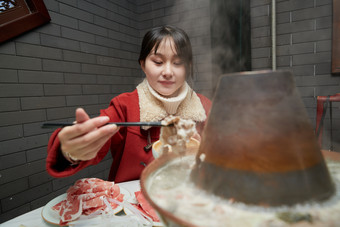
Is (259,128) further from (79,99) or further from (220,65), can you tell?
(79,99)

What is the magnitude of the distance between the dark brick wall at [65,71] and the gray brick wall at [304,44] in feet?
3.26

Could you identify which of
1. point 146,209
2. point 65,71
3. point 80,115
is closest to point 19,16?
point 65,71

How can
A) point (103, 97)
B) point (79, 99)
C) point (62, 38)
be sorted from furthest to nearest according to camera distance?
point (103, 97)
point (79, 99)
point (62, 38)

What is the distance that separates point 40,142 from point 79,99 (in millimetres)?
904

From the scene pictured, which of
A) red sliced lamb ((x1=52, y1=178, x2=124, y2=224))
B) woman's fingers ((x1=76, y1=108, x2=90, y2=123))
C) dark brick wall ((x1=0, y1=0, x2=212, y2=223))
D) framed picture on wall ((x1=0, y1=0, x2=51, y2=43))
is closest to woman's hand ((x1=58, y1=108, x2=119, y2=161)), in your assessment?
woman's fingers ((x1=76, y1=108, x2=90, y2=123))

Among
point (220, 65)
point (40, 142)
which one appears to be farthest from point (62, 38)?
point (220, 65)

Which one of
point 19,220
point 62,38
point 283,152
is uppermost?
point 62,38

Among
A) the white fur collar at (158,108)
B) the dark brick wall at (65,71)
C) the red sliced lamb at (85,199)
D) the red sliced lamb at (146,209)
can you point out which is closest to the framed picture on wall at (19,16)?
the dark brick wall at (65,71)

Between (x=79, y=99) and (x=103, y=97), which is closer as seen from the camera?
(x=79, y=99)

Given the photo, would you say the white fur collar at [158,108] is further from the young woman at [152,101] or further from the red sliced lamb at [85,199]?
the red sliced lamb at [85,199]

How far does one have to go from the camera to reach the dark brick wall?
2.74 m

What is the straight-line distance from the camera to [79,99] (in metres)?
3.57

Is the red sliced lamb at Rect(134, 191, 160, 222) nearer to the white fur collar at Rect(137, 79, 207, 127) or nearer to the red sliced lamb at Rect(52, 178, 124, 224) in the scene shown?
the red sliced lamb at Rect(52, 178, 124, 224)

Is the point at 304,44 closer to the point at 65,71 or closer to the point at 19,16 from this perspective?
the point at 65,71
